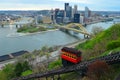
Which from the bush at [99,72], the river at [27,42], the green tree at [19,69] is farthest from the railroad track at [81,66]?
the river at [27,42]

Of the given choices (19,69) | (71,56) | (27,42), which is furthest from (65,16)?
(71,56)

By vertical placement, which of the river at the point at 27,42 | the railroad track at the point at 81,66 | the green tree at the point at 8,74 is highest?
the railroad track at the point at 81,66

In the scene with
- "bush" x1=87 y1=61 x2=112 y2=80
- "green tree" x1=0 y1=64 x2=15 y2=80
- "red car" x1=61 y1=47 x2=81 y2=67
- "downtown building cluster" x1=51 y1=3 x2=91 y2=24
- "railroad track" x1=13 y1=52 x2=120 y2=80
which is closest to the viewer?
"bush" x1=87 y1=61 x2=112 y2=80

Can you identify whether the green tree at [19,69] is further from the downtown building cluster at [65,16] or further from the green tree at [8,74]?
the downtown building cluster at [65,16]

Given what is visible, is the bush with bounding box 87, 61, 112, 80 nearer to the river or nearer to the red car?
the red car

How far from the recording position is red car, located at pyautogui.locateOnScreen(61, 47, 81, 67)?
14.2 meters

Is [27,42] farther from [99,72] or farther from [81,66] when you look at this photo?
[99,72]

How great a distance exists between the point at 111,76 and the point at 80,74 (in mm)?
3088

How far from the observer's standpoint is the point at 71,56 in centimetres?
1469

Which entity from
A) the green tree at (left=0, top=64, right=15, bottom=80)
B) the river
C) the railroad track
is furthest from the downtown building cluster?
the railroad track

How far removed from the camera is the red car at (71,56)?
1425cm

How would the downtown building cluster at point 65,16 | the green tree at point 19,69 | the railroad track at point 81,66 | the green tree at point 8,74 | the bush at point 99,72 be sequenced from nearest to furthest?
the bush at point 99,72 < the railroad track at point 81,66 < the green tree at point 8,74 < the green tree at point 19,69 < the downtown building cluster at point 65,16

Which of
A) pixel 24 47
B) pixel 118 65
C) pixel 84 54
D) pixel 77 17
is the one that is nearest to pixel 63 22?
pixel 77 17

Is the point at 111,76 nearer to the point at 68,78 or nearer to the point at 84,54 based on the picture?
the point at 68,78
